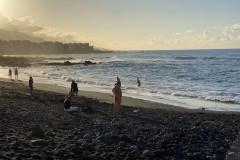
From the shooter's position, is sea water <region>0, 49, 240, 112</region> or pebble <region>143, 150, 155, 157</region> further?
sea water <region>0, 49, 240, 112</region>

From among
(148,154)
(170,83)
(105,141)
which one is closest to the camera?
(148,154)

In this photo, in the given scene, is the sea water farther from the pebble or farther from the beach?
the pebble

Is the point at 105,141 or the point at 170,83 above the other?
the point at 105,141

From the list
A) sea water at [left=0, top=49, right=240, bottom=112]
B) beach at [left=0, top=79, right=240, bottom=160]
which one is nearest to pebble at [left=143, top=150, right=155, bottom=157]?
beach at [left=0, top=79, right=240, bottom=160]

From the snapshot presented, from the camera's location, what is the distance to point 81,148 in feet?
19.4

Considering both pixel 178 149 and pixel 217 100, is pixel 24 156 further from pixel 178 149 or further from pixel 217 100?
pixel 217 100

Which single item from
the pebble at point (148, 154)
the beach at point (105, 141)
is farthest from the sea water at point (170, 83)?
the pebble at point (148, 154)

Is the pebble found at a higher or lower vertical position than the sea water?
higher

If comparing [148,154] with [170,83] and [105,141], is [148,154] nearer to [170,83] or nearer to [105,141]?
[105,141]

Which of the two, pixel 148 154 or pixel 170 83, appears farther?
pixel 170 83

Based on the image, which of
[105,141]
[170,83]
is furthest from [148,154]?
[170,83]

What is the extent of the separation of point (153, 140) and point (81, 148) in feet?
6.66

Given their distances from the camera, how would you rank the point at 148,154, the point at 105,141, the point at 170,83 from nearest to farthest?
the point at 148,154
the point at 105,141
the point at 170,83

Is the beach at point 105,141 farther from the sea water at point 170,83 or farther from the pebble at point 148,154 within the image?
the sea water at point 170,83
